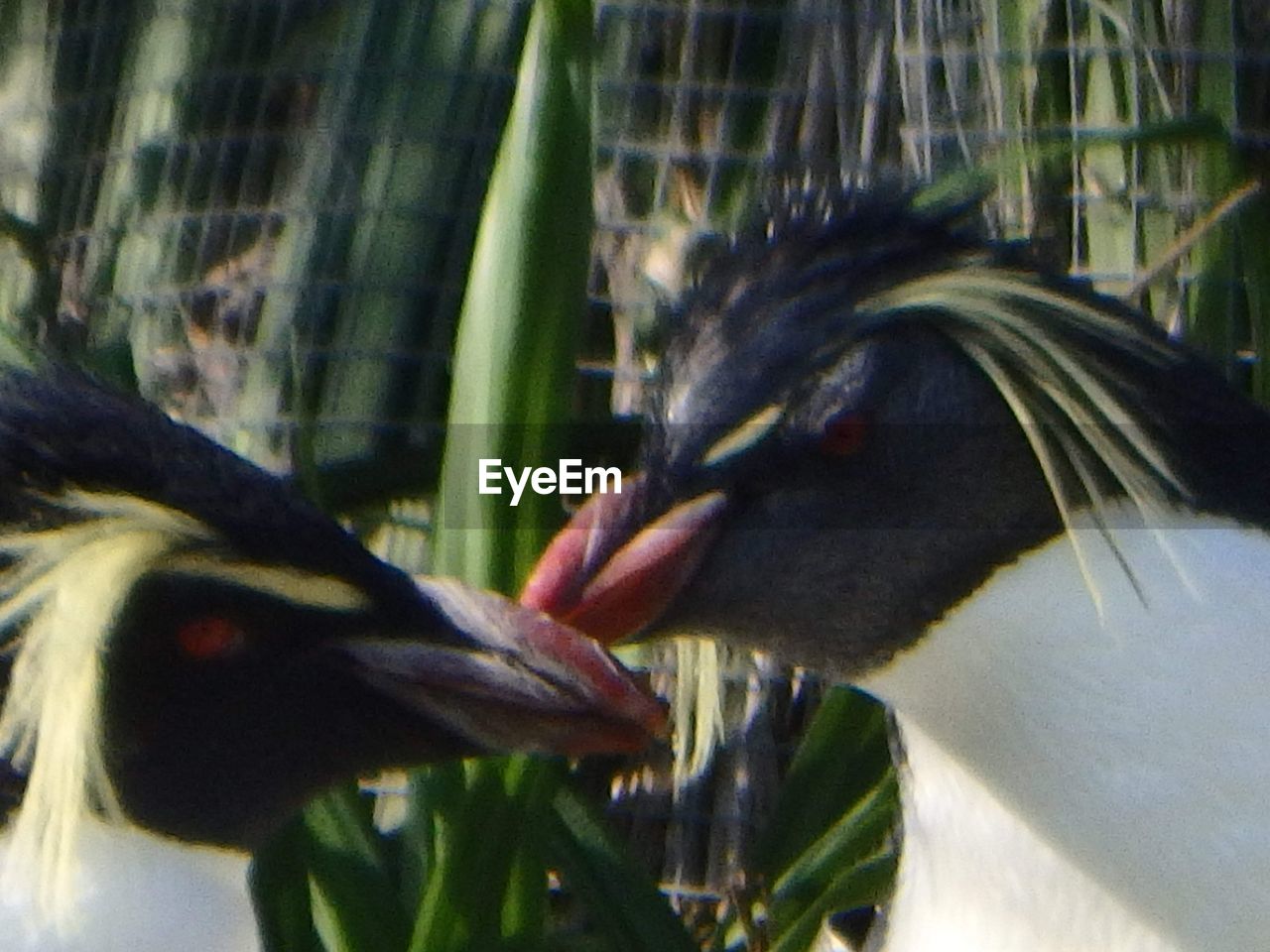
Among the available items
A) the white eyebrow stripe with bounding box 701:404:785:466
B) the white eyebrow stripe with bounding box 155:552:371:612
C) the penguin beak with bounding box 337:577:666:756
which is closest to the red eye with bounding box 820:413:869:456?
the white eyebrow stripe with bounding box 701:404:785:466

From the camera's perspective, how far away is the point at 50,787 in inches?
49.6

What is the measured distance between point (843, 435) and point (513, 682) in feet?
0.91

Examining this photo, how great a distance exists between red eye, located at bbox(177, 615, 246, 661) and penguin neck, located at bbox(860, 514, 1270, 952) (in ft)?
1.47

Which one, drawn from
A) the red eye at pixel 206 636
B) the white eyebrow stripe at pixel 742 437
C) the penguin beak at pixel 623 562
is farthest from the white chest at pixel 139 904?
the white eyebrow stripe at pixel 742 437

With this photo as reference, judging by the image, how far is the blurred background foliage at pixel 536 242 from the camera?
177 cm

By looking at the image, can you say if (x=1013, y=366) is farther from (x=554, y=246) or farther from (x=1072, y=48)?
(x=1072, y=48)

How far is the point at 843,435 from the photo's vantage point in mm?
1427

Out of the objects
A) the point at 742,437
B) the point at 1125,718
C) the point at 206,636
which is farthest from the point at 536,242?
the point at 1125,718

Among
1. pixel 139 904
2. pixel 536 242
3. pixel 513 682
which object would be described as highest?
pixel 536 242

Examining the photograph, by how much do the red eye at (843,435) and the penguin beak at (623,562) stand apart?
0.26 ft

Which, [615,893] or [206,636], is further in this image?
[615,893]

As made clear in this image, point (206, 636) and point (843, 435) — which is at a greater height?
point (843, 435)

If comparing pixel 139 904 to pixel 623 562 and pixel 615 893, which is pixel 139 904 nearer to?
pixel 623 562

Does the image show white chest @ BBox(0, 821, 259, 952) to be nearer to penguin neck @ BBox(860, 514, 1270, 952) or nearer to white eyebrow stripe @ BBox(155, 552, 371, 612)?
white eyebrow stripe @ BBox(155, 552, 371, 612)
